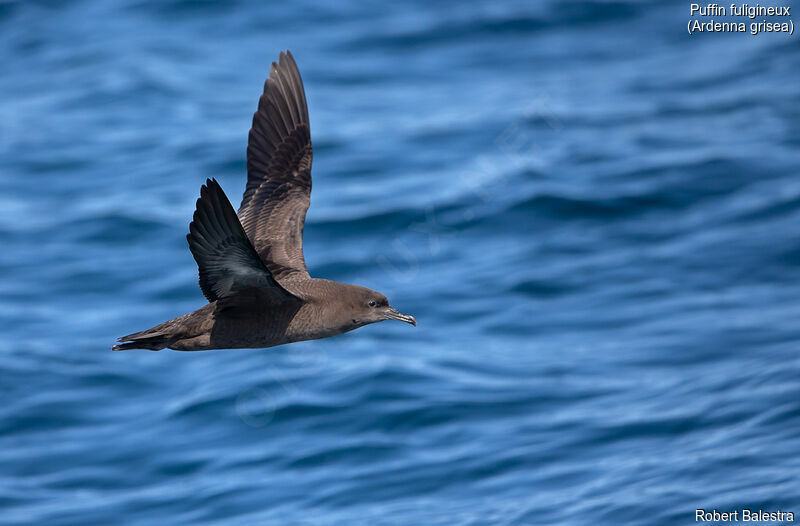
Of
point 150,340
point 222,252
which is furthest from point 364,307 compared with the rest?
point 150,340

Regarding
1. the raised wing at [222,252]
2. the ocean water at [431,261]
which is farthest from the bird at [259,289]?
the ocean water at [431,261]

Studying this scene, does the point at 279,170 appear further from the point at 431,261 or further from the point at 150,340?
the point at 431,261

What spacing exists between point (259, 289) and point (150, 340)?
0.77m

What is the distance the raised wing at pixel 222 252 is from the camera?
6.85m

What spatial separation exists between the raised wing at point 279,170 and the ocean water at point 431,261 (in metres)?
3.85

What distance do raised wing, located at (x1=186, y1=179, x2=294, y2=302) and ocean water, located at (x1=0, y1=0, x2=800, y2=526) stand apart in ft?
15.3

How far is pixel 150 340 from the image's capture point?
748 centimetres

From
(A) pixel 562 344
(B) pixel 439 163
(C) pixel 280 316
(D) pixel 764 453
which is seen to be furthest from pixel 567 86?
(C) pixel 280 316

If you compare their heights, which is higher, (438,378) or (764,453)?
(438,378)

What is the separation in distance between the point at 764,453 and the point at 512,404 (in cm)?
277

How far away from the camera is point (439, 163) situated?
17.2m

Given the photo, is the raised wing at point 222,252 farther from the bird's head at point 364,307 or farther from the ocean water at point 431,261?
the ocean water at point 431,261

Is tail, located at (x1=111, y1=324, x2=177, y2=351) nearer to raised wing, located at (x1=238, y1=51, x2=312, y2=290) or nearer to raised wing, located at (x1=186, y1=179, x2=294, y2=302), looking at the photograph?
raised wing, located at (x1=186, y1=179, x2=294, y2=302)

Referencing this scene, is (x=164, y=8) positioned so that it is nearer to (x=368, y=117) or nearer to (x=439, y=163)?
(x=368, y=117)
